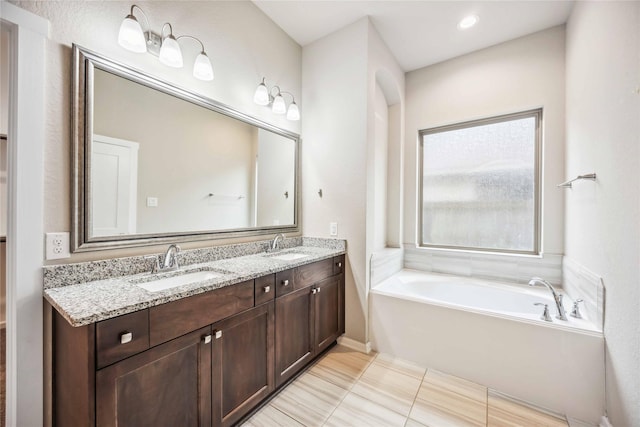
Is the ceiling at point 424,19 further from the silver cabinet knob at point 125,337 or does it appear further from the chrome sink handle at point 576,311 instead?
the silver cabinet knob at point 125,337

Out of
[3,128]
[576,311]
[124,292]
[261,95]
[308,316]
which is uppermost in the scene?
[261,95]

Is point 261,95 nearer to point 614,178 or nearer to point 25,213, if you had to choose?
point 25,213

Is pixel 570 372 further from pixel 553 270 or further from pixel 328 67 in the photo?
pixel 328 67

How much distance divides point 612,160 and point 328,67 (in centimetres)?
217

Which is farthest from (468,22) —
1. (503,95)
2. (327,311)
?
(327,311)

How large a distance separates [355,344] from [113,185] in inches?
84.4

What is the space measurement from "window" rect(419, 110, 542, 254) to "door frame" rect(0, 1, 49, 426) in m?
3.14

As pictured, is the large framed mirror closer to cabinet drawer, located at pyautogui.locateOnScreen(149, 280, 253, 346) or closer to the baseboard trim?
cabinet drawer, located at pyautogui.locateOnScreen(149, 280, 253, 346)

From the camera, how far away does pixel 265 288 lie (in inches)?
61.2

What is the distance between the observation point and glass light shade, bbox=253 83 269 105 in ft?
6.95

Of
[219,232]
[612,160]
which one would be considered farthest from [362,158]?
[612,160]

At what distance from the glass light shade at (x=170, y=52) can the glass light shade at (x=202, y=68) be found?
154mm

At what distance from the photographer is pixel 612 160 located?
139cm

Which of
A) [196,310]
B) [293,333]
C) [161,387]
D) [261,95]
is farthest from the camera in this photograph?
[261,95]
